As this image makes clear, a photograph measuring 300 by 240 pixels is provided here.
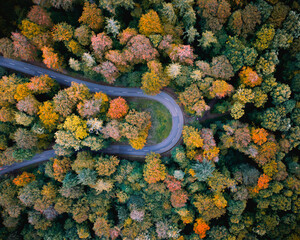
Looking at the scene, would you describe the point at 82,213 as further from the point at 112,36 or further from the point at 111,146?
the point at 112,36

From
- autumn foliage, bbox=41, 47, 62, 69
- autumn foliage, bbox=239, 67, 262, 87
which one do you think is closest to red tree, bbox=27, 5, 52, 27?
autumn foliage, bbox=41, 47, 62, 69

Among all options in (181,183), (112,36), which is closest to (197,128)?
(181,183)

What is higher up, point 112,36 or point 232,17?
point 232,17

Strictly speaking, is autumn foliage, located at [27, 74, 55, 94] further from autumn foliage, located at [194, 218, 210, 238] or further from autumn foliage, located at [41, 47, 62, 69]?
autumn foliage, located at [194, 218, 210, 238]

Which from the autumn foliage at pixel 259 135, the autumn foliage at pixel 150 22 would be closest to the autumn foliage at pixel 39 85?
the autumn foliage at pixel 150 22

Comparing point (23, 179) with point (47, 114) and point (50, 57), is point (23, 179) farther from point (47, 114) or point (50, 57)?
point (50, 57)

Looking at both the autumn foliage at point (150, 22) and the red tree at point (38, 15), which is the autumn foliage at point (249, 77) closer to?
the autumn foliage at point (150, 22)
